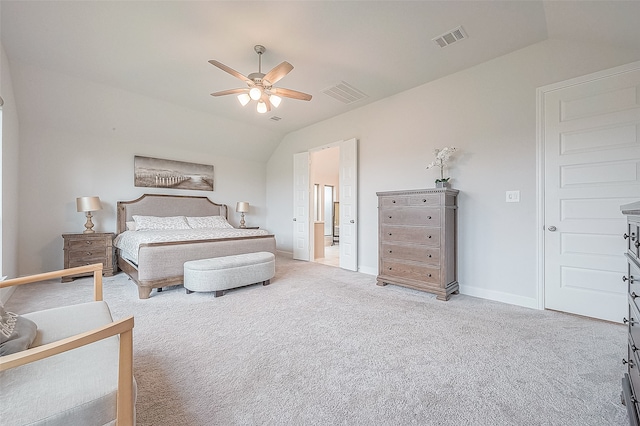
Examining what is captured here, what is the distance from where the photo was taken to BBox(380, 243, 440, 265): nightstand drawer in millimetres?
3249

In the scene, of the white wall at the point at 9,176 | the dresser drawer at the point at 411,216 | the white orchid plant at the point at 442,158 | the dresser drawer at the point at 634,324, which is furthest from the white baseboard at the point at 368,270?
the white wall at the point at 9,176

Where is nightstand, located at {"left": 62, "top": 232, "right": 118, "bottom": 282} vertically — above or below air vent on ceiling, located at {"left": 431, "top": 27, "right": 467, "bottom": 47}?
below

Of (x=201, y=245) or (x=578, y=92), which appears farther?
(x=201, y=245)

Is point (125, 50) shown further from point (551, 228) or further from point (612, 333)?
point (612, 333)

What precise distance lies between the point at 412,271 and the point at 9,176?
530cm

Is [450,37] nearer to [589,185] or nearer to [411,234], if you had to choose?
[589,185]

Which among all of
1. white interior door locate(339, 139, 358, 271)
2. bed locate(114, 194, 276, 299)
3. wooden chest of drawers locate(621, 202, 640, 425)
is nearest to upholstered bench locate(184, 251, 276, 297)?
bed locate(114, 194, 276, 299)

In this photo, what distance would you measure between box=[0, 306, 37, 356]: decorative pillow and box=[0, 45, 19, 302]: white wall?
2.86m

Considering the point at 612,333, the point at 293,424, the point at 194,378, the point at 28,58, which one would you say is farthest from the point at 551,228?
the point at 28,58

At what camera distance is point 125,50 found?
10.1 feet

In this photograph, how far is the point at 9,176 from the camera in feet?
10.8

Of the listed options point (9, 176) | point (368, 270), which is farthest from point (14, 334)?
point (368, 270)

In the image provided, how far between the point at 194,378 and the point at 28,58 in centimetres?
446

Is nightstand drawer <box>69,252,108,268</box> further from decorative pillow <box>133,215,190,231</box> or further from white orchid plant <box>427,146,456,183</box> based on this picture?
white orchid plant <box>427,146,456,183</box>
